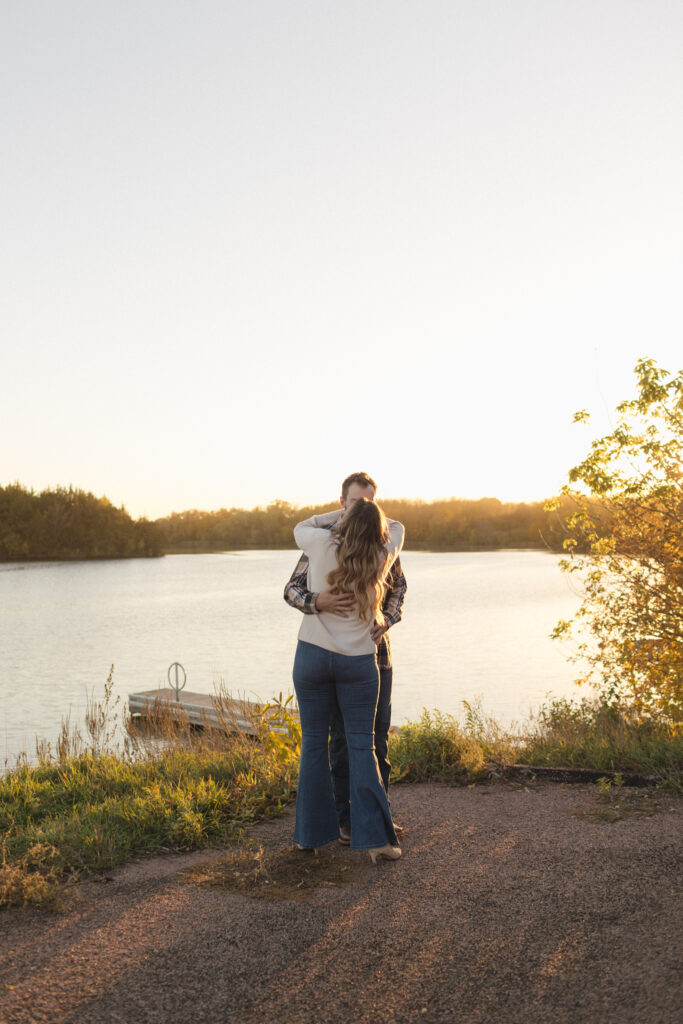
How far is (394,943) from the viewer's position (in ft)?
11.0

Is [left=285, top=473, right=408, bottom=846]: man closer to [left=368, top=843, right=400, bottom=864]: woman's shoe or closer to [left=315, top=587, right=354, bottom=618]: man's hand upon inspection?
[left=315, top=587, right=354, bottom=618]: man's hand

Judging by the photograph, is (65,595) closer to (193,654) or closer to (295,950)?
(193,654)

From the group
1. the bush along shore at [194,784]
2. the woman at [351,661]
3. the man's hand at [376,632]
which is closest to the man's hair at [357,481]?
the woman at [351,661]

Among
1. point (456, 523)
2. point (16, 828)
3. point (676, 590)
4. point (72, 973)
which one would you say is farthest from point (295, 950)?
point (456, 523)

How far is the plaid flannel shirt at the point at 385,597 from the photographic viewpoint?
426 cm

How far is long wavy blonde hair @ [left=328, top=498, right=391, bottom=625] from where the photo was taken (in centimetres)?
413

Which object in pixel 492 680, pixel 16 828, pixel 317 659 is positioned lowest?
pixel 492 680

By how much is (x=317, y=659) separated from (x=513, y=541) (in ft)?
356

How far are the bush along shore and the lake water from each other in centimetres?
145

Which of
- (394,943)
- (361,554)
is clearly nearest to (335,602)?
(361,554)

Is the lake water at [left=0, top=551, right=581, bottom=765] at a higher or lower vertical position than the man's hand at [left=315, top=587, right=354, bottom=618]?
lower

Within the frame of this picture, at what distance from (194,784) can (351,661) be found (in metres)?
1.95

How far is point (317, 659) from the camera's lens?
4.27m

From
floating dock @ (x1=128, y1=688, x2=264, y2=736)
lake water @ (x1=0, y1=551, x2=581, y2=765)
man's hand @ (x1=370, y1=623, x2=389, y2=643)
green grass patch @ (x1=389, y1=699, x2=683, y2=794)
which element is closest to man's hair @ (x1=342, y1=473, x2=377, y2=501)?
man's hand @ (x1=370, y1=623, x2=389, y2=643)
